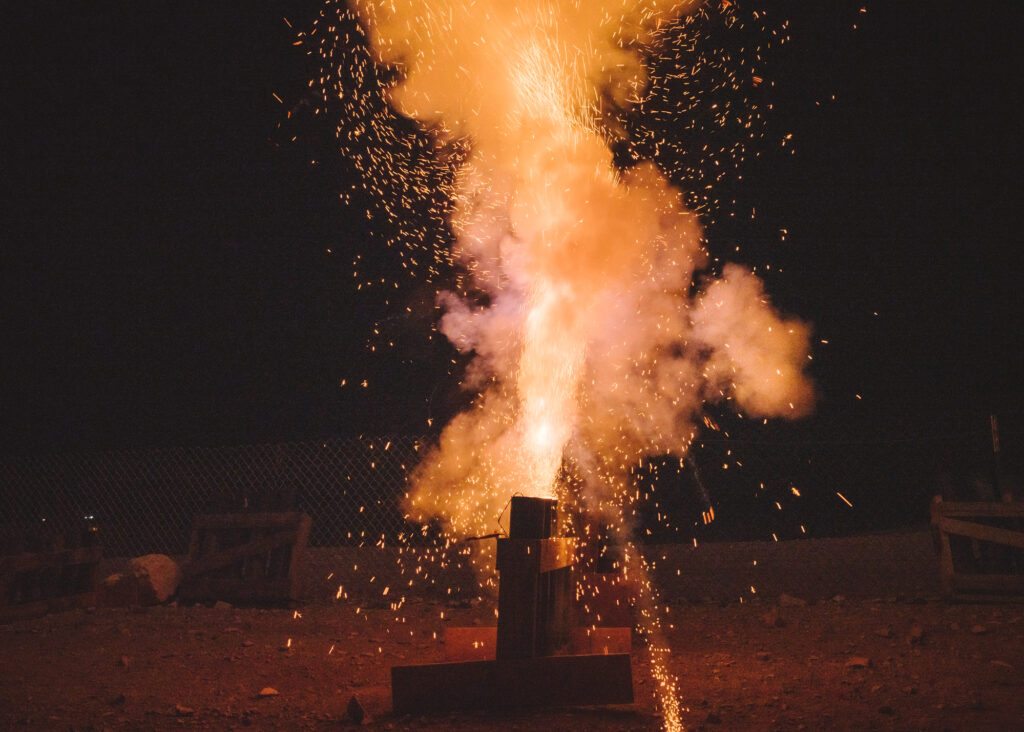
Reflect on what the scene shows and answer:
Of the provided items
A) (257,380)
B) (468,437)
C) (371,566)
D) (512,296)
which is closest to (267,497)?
(371,566)

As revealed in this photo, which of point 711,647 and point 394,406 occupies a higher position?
point 394,406

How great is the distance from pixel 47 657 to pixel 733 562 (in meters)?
7.31

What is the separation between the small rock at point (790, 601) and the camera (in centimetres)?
727

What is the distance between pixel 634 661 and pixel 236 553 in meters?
4.95

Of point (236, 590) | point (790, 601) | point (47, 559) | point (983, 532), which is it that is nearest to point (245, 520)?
point (236, 590)

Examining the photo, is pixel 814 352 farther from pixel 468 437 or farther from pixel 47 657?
pixel 47 657

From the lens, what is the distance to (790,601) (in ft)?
24.1

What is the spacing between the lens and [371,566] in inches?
379

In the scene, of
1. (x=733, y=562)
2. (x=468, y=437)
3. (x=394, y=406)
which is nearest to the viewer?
(x=733, y=562)

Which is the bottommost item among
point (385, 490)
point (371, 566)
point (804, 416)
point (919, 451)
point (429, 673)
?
point (429, 673)

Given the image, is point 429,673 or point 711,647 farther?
point 711,647

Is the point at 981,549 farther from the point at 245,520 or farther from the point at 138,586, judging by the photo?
the point at 138,586

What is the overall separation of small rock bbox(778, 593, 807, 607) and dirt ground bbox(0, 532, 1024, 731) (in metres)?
0.02

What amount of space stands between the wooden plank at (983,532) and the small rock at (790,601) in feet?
5.17
